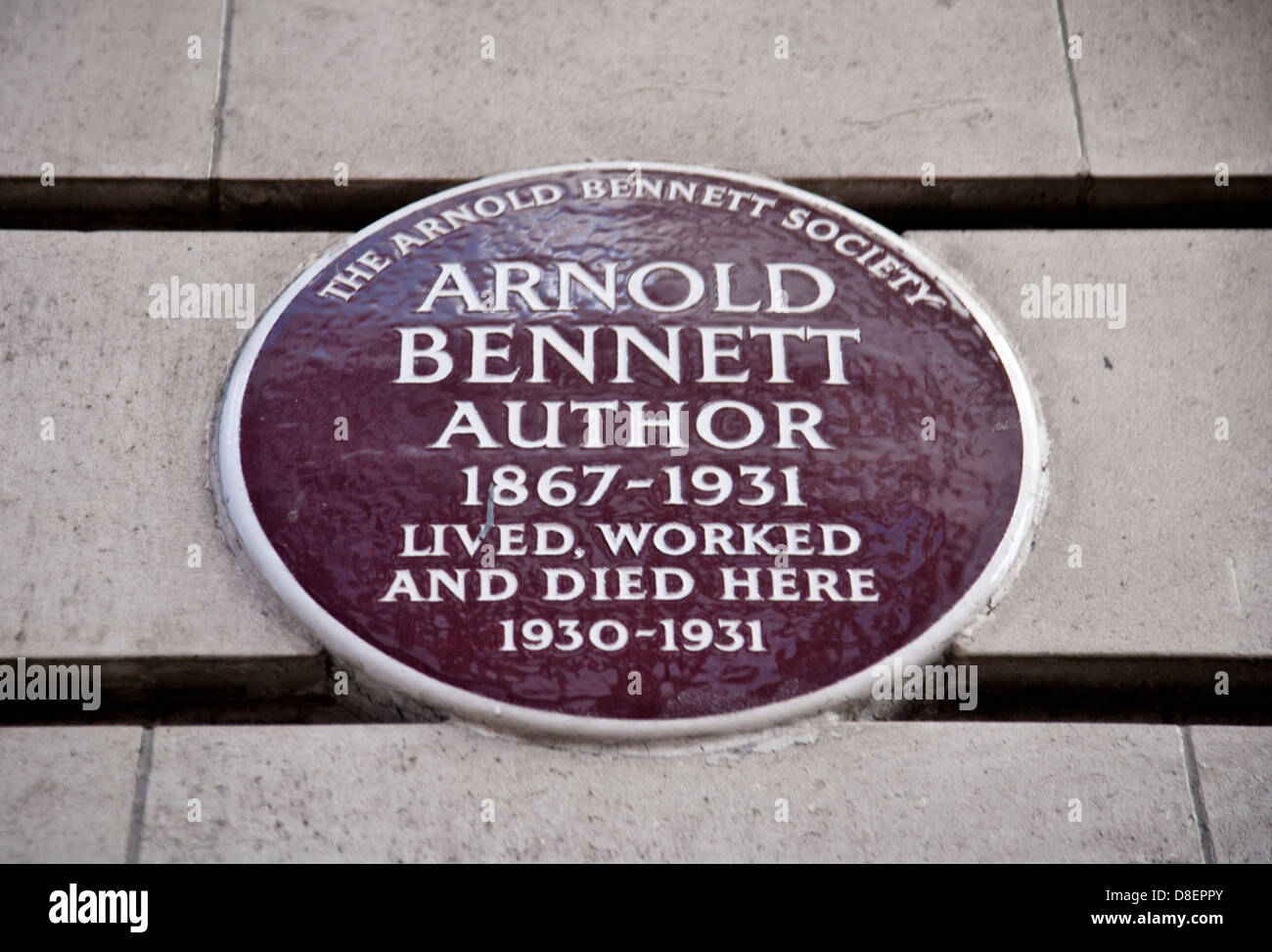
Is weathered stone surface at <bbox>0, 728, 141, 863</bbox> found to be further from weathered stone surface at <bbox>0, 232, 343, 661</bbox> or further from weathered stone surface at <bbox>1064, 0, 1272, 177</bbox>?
weathered stone surface at <bbox>1064, 0, 1272, 177</bbox>

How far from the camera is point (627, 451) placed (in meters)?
2.62

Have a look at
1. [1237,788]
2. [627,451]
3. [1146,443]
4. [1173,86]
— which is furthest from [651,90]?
[1237,788]

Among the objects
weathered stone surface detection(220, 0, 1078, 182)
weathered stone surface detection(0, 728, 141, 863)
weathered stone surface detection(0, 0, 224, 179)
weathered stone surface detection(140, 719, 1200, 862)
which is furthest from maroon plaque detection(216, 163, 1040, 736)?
weathered stone surface detection(0, 0, 224, 179)

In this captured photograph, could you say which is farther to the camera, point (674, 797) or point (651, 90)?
point (651, 90)

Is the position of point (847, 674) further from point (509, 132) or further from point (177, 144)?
point (177, 144)

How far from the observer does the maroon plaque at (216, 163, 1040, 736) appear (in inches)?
94.0

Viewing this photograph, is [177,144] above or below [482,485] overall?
above

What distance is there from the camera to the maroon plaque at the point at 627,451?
2.39 m

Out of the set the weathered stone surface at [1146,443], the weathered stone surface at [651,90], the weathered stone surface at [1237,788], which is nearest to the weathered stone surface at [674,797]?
the weathered stone surface at [1237,788]

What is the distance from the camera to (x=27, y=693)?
247cm

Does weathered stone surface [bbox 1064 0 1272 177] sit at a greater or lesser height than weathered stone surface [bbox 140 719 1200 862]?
greater

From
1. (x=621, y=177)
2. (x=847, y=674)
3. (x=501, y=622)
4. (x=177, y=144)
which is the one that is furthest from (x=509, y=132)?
(x=847, y=674)

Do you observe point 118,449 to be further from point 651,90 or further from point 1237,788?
point 1237,788
